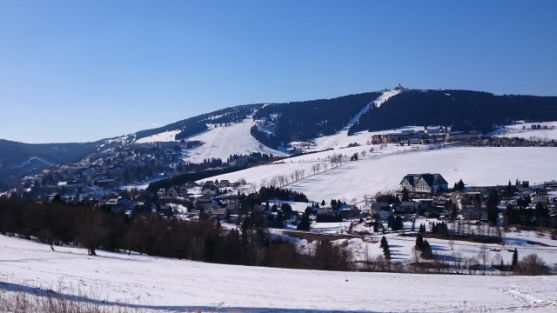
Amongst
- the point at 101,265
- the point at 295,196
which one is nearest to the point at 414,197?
the point at 295,196

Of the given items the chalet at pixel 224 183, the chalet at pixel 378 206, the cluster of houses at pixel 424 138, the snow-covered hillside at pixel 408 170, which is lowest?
the chalet at pixel 378 206

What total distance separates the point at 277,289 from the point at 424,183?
272 feet

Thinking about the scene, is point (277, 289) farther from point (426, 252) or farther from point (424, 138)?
point (424, 138)

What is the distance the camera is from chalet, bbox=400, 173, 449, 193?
92250 mm

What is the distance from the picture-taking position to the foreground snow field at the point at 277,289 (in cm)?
1268

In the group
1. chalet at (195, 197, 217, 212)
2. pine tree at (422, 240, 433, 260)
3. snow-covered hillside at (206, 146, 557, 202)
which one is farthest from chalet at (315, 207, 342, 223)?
pine tree at (422, 240, 433, 260)

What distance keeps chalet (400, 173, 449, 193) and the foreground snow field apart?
7421 cm

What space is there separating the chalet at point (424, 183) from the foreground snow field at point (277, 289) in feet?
243

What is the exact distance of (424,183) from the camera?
93625 mm

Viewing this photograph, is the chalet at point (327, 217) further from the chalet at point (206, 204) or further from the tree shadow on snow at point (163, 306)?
the tree shadow on snow at point (163, 306)

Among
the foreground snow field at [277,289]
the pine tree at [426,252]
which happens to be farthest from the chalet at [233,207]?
the foreground snow field at [277,289]

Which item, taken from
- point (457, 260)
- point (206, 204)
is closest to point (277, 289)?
point (457, 260)

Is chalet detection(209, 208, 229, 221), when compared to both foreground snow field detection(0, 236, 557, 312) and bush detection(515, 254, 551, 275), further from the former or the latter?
foreground snow field detection(0, 236, 557, 312)

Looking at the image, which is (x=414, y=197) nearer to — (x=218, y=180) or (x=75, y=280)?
(x=218, y=180)
